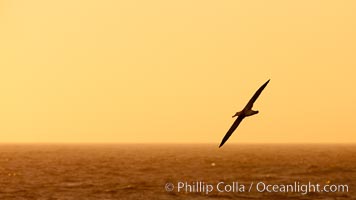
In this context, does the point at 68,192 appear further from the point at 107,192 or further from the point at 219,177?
the point at 219,177

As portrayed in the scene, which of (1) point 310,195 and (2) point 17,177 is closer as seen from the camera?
(1) point 310,195

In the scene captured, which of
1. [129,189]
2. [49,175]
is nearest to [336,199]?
[129,189]

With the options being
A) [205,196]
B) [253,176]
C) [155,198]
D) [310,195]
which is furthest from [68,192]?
[253,176]

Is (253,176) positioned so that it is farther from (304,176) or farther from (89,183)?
(89,183)

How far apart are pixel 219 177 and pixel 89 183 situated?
29.5 meters

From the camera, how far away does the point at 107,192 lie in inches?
3821

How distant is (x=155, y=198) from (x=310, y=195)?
2405 cm

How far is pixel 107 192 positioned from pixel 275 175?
1814 inches

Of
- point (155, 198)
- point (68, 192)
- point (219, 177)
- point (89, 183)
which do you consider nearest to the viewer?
point (155, 198)

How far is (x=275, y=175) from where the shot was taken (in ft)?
427

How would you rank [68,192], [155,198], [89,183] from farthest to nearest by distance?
1. [89,183]
2. [68,192]
3. [155,198]

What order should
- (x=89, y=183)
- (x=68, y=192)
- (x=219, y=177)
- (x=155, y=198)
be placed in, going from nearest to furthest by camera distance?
(x=155, y=198), (x=68, y=192), (x=89, y=183), (x=219, y=177)

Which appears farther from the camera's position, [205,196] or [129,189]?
[129,189]

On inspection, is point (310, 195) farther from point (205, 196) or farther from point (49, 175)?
point (49, 175)
